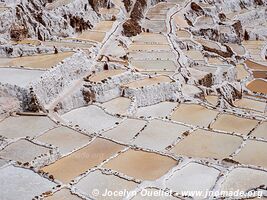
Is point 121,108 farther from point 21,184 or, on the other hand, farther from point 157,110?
point 21,184

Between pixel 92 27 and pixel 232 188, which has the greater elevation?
pixel 92 27

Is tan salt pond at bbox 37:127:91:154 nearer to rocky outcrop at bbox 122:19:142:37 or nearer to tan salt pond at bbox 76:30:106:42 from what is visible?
tan salt pond at bbox 76:30:106:42

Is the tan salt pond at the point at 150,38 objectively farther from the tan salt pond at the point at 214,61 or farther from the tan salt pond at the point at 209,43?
the tan salt pond at the point at 209,43

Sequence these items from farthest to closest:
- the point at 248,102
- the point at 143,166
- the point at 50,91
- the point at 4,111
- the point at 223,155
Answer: the point at 248,102, the point at 50,91, the point at 4,111, the point at 223,155, the point at 143,166

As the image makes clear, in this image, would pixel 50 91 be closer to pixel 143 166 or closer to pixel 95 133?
pixel 95 133

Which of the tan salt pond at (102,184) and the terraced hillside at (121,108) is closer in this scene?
the tan salt pond at (102,184)

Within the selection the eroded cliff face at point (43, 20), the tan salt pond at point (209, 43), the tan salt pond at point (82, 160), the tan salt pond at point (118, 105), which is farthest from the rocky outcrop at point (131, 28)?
the tan salt pond at point (82, 160)

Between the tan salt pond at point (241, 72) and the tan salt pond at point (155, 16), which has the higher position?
the tan salt pond at point (155, 16)

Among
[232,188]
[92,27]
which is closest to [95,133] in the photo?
[232,188]
